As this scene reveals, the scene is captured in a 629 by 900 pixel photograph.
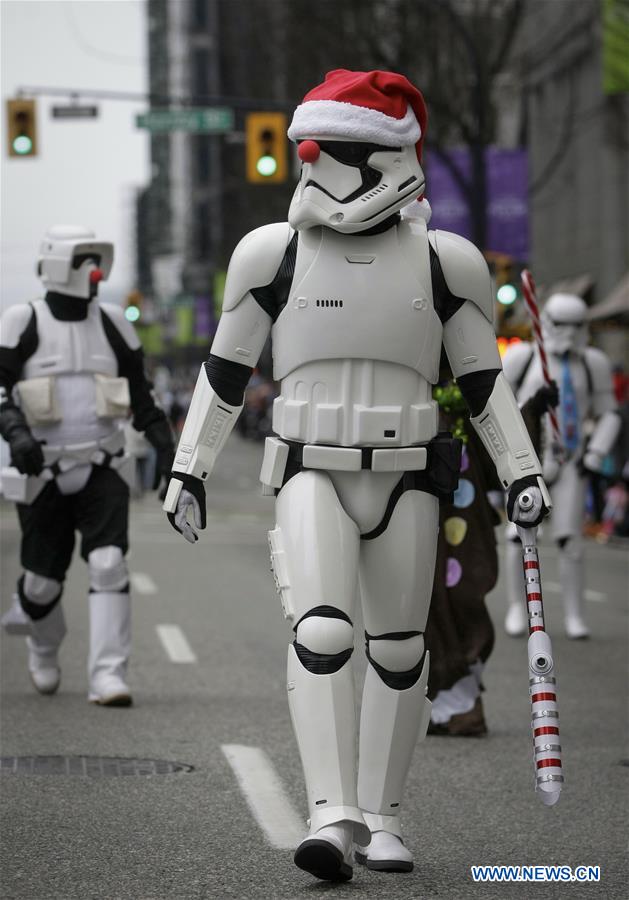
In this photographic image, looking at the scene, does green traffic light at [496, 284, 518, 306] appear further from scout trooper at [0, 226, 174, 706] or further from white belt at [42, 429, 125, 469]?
white belt at [42, 429, 125, 469]

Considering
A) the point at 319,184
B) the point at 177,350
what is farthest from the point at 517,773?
the point at 177,350

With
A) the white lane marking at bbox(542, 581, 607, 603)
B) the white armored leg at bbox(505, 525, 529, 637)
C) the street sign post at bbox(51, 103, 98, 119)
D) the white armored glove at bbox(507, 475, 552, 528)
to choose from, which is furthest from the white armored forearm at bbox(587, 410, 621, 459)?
the street sign post at bbox(51, 103, 98, 119)

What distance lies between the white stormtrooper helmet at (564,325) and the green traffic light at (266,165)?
41.3 ft

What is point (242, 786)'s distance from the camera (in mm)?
6566

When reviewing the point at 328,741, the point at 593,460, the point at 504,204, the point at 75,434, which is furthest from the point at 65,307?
the point at 504,204

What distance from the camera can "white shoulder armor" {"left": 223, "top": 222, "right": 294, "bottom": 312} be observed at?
17.6 ft

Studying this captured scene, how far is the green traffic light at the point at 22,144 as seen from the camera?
24.5 m

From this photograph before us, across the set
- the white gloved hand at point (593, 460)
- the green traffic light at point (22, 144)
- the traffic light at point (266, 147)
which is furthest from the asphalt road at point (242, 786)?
the green traffic light at point (22, 144)

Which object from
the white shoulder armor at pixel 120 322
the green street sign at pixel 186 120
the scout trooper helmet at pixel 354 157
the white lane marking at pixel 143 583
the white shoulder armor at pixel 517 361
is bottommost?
the white lane marking at pixel 143 583

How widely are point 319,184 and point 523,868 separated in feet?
6.36

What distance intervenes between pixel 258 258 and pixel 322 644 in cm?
108

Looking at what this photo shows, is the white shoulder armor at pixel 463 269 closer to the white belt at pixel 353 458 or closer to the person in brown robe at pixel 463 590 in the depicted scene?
the white belt at pixel 353 458

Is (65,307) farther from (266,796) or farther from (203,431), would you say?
(203,431)

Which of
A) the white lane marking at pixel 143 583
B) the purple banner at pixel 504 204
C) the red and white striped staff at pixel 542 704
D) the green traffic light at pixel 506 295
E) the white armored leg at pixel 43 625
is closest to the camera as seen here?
the red and white striped staff at pixel 542 704
